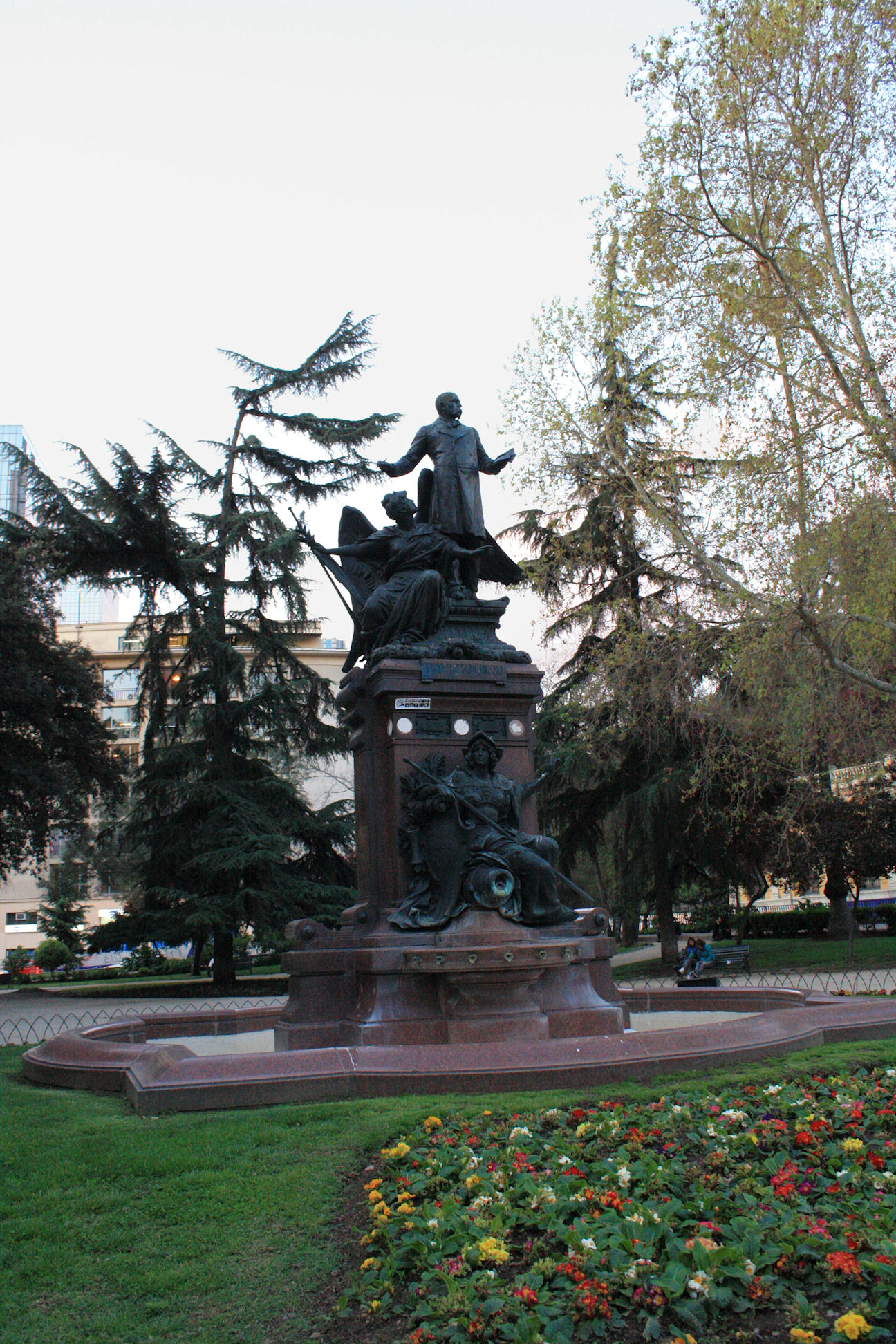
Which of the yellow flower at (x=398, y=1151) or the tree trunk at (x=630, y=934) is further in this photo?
the tree trunk at (x=630, y=934)

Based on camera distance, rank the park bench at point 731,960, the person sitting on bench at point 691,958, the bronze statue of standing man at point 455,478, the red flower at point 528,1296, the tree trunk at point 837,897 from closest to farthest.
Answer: the red flower at point 528,1296 < the bronze statue of standing man at point 455,478 < the person sitting on bench at point 691,958 < the park bench at point 731,960 < the tree trunk at point 837,897

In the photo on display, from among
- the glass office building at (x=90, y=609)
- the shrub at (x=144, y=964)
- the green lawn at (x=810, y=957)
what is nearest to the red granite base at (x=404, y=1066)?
the green lawn at (x=810, y=957)

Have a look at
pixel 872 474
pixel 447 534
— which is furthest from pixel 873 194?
pixel 447 534

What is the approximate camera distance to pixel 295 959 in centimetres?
920

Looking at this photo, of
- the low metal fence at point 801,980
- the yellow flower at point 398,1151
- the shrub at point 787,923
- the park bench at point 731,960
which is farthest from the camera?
the shrub at point 787,923

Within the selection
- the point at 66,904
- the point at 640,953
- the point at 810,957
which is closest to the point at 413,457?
the point at 810,957

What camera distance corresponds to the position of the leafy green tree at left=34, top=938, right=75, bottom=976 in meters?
39.1

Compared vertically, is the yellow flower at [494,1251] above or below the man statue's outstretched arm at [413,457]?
below

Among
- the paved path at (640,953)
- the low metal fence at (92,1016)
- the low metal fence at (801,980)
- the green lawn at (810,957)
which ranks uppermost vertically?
the low metal fence at (92,1016)

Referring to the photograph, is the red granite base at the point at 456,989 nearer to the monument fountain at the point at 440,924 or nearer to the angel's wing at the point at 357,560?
the monument fountain at the point at 440,924

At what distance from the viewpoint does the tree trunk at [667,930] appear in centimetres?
2519

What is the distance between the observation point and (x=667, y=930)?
25.4 metres

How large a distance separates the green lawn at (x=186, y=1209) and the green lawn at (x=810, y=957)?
1833 centimetres

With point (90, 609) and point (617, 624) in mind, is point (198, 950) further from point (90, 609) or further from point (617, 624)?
point (90, 609)
